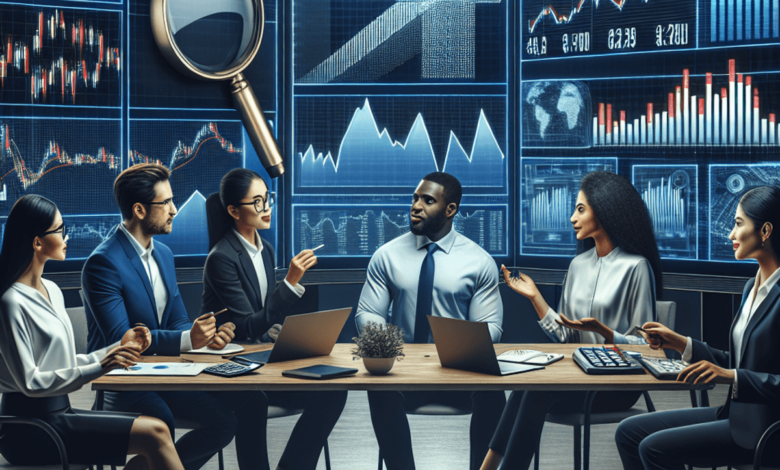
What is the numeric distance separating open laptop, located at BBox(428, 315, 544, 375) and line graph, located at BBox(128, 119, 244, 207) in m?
2.57

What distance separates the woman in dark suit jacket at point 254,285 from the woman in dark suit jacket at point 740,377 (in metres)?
1.24

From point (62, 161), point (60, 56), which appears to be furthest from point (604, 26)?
point (62, 161)

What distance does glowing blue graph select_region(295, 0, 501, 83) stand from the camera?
4.82 metres

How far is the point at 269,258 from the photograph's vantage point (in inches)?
133

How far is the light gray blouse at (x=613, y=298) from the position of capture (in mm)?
3125

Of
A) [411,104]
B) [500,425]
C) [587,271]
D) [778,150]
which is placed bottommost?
[500,425]

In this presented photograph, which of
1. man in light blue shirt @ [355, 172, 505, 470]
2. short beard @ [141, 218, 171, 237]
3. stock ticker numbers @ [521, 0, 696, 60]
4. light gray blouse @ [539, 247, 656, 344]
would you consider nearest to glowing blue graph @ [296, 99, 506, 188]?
stock ticker numbers @ [521, 0, 696, 60]

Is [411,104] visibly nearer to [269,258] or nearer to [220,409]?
[269,258]

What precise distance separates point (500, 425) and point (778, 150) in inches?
104

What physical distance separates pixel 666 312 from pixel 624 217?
1.68 feet

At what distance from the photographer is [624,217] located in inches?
126

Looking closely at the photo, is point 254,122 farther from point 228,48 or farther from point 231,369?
point 231,369

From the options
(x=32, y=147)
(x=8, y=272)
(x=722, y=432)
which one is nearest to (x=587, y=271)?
(x=722, y=432)

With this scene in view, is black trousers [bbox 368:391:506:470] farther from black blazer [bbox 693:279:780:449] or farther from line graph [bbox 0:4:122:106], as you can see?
line graph [bbox 0:4:122:106]
